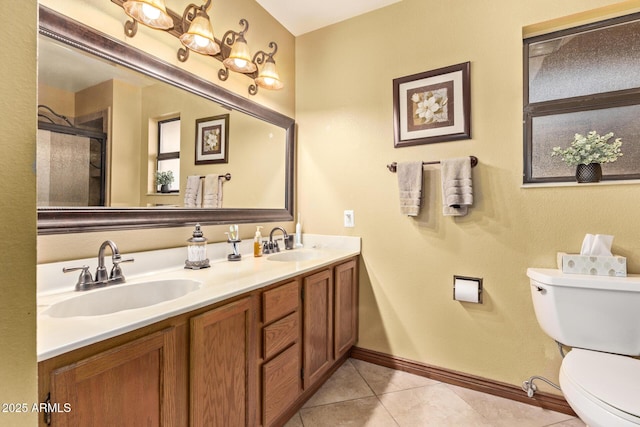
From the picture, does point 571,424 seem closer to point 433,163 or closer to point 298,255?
point 433,163

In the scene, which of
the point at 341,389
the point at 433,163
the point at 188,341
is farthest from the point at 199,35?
the point at 341,389

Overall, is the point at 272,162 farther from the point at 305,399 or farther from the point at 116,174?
the point at 305,399

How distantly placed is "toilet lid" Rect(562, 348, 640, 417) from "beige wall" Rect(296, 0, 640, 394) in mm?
424

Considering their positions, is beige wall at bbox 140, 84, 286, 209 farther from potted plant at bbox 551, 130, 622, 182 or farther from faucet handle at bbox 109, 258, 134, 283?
potted plant at bbox 551, 130, 622, 182

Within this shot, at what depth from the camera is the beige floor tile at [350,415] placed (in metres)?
1.57

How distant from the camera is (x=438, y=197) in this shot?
195 centimetres

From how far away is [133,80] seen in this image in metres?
1.38

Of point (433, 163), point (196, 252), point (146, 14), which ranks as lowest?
point (196, 252)

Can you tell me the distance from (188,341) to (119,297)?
0.42 metres

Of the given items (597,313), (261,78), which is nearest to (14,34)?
(261,78)

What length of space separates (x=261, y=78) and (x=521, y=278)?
2.02 m

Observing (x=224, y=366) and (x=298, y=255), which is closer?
(x=224, y=366)

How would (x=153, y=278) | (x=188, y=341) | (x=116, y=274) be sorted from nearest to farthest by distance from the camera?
(x=188, y=341), (x=116, y=274), (x=153, y=278)

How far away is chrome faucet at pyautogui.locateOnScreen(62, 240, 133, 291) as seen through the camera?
1.12 m
